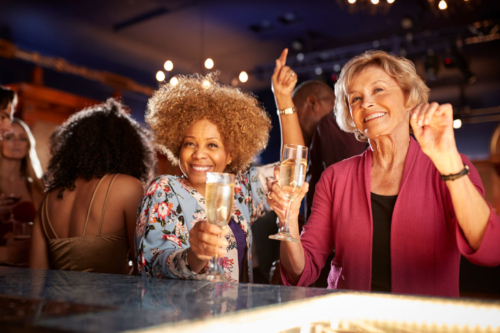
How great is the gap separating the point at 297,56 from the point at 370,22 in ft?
5.73

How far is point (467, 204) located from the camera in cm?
139

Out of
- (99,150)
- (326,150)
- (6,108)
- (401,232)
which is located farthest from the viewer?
(6,108)

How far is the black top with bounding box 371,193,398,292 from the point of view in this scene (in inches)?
67.4

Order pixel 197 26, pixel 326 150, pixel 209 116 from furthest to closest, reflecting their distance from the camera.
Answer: pixel 197 26 < pixel 326 150 < pixel 209 116

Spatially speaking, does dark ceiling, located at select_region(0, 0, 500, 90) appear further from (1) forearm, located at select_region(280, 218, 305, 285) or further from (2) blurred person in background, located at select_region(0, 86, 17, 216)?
(1) forearm, located at select_region(280, 218, 305, 285)

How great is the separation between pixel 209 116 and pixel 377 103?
792mm

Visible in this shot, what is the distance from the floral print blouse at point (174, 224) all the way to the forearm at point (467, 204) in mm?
875

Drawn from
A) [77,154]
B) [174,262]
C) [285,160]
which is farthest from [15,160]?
[285,160]

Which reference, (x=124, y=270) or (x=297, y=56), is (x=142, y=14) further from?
(x=124, y=270)

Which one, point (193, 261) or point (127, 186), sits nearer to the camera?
point (193, 261)

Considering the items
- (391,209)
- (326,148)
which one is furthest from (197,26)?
(391,209)

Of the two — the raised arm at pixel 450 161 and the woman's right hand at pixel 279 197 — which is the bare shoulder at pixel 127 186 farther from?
the raised arm at pixel 450 161

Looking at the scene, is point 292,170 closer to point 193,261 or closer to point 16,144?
point 193,261

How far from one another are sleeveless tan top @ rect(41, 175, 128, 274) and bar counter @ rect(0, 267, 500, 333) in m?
1.06
